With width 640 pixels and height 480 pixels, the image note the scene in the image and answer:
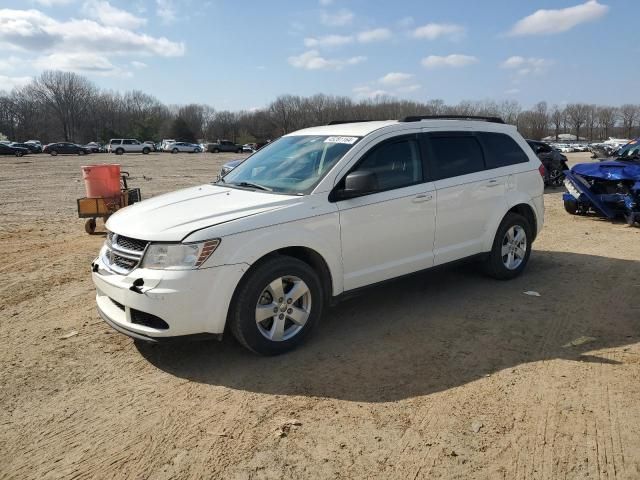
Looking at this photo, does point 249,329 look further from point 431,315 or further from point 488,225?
point 488,225

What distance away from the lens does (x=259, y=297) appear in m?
3.96

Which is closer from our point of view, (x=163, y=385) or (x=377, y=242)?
(x=163, y=385)

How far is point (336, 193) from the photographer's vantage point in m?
4.38

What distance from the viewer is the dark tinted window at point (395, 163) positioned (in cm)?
475

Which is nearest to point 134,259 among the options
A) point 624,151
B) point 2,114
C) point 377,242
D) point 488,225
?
point 377,242

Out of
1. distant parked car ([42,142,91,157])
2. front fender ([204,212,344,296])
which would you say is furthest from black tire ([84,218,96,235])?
distant parked car ([42,142,91,157])

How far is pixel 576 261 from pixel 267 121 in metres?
109

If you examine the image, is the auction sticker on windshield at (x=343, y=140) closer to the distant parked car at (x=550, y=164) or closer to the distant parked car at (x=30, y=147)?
the distant parked car at (x=550, y=164)

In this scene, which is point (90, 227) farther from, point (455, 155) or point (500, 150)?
point (500, 150)

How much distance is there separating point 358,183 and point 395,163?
84 cm

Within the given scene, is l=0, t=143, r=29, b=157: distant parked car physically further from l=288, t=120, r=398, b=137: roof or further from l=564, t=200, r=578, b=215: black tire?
l=288, t=120, r=398, b=137: roof

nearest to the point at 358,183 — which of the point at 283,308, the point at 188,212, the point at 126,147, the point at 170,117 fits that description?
the point at 283,308

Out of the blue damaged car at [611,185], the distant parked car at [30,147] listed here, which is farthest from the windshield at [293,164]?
the distant parked car at [30,147]

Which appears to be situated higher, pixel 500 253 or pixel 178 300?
pixel 178 300
